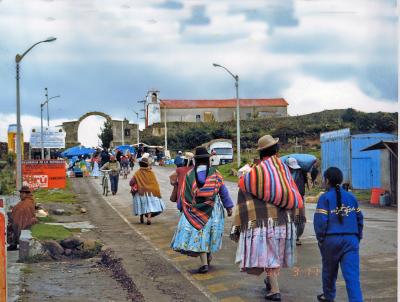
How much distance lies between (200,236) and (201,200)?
495mm

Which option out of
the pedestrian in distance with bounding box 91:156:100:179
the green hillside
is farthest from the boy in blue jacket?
the green hillside

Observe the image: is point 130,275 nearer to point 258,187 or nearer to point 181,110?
point 258,187

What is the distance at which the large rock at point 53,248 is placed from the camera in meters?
11.7

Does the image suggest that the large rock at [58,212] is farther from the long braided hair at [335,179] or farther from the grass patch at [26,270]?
the long braided hair at [335,179]

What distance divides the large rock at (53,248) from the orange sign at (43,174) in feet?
51.7

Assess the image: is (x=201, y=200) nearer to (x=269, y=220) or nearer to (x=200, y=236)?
(x=200, y=236)

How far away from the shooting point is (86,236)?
1454 centimetres

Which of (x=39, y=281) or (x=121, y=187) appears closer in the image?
(x=39, y=281)

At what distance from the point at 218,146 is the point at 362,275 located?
1904 inches

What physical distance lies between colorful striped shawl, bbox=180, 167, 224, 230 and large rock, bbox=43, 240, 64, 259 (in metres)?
3.27

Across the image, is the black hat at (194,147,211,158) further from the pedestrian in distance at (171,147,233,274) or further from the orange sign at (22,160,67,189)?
the orange sign at (22,160,67,189)

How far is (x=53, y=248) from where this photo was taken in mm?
11828

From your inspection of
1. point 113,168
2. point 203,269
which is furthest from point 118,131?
point 203,269

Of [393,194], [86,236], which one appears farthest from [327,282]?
[393,194]
